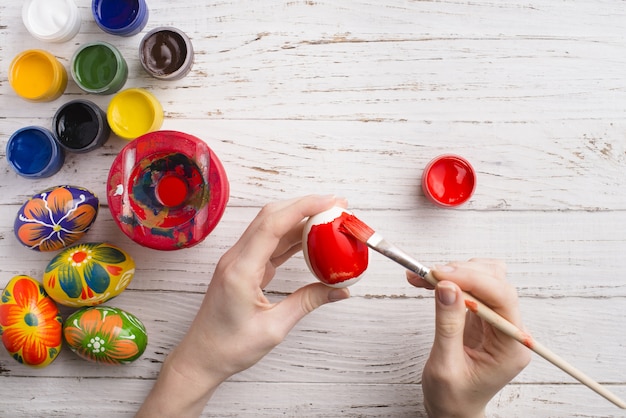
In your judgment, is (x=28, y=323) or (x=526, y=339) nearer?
(x=526, y=339)

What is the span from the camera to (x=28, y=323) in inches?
52.4

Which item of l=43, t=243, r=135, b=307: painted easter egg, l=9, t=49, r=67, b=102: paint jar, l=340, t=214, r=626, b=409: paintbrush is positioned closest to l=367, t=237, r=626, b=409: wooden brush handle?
l=340, t=214, r=626, b=409: paintbrush

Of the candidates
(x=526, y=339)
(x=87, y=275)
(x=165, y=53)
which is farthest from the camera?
(x=165, y=53)

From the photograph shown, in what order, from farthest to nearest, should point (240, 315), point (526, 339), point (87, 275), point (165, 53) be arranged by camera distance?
point (165, 53), point (87, 275), point (240, 315), point (526, 339)

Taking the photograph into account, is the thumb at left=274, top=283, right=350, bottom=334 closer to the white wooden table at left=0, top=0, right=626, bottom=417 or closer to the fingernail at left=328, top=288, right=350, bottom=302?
the fingernail at left=328, top=288, right=350, bottom=302

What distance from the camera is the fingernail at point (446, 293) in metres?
1.06

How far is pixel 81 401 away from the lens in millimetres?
1446

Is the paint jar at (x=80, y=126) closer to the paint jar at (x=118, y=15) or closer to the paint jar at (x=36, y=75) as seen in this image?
the paint jar at (x=36, y=75)

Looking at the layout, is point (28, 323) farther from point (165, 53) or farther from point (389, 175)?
point (389, 175)

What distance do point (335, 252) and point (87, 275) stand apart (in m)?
0.65

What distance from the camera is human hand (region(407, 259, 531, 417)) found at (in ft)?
3.60

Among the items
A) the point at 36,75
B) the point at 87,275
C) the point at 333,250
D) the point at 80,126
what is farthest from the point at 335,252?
the point at 36,75

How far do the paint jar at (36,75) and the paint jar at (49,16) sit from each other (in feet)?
0.20

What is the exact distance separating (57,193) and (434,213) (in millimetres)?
993
